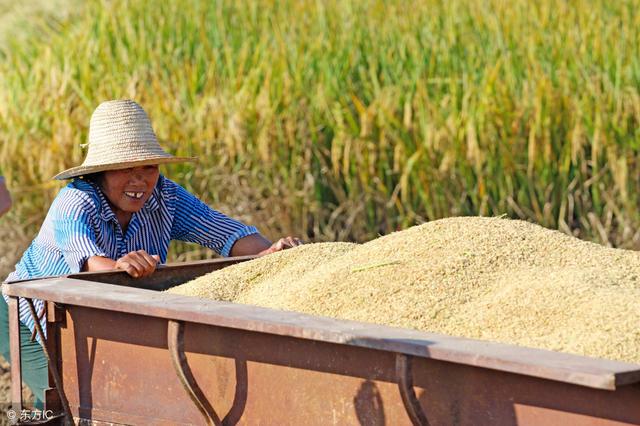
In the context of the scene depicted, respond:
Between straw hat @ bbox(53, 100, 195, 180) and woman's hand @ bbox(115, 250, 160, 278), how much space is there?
0.48 m

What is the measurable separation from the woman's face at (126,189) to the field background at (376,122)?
2.13 metres

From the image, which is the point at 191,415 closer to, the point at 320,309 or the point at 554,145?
the point at 320,309

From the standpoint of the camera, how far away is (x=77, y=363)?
265cm

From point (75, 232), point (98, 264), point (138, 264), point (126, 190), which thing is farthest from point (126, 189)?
point (138, 264)

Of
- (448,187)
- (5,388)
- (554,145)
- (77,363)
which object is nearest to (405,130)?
(448,187)

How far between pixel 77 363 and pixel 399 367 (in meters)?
0.90

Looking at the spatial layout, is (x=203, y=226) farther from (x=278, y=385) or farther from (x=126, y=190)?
(x=278, y=385)

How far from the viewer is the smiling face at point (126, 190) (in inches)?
136

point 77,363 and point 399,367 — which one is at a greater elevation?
point 399,367

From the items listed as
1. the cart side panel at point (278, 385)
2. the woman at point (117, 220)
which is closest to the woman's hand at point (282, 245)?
the woman at point (117, 220)

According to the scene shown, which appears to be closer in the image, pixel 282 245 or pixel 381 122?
pixel 282 245

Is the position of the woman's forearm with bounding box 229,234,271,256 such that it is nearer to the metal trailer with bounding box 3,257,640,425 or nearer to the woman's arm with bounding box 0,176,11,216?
the metal trailer with bounding box 3,257,640,425

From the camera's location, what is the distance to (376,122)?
5.61m

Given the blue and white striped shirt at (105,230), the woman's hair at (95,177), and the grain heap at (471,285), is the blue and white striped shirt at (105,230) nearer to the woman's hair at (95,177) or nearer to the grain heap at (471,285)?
the woman's hair at (95,177)
